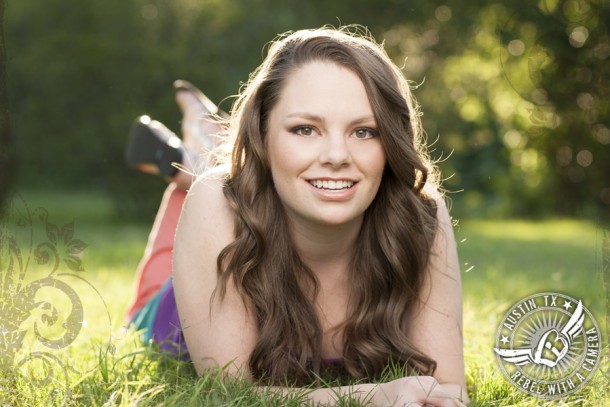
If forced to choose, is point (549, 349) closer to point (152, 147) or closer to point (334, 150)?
point (334, 150)

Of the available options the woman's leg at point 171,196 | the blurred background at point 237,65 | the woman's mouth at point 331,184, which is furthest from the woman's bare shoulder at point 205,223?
the blurred background at point 237,65

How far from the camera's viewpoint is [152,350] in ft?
9.26

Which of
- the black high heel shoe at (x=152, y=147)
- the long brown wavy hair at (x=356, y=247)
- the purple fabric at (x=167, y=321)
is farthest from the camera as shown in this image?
the black high heel shoe at (x=152, y=147)

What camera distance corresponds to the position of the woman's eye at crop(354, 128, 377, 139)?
2330mm

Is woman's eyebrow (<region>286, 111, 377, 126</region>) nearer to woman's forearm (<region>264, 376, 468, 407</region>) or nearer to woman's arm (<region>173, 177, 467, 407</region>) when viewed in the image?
woman's arm (<region>173, 177, 467, 407</region>)

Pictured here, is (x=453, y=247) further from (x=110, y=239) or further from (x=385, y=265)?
(x=110, y=239)

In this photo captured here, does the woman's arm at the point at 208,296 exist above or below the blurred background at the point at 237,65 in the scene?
below

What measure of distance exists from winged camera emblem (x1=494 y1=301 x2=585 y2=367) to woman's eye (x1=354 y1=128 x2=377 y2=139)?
0.81 meters

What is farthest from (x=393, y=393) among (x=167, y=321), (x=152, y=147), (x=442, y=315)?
(x=152, y=147)

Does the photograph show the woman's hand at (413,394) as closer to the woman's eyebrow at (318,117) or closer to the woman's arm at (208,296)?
the woman's arm at (208,296)

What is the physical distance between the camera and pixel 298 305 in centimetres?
254

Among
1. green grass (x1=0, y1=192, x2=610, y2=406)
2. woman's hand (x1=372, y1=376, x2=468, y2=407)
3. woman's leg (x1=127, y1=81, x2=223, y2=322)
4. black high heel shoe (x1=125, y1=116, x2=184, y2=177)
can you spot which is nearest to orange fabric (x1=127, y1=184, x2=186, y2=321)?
woman's leg (x1=127, y1=81, x2=223, y2=322)

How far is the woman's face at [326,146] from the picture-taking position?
Result: 7.39 feet

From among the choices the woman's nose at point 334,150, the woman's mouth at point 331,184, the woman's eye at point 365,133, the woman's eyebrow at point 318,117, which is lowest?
the woman's mouth at point 331,184
